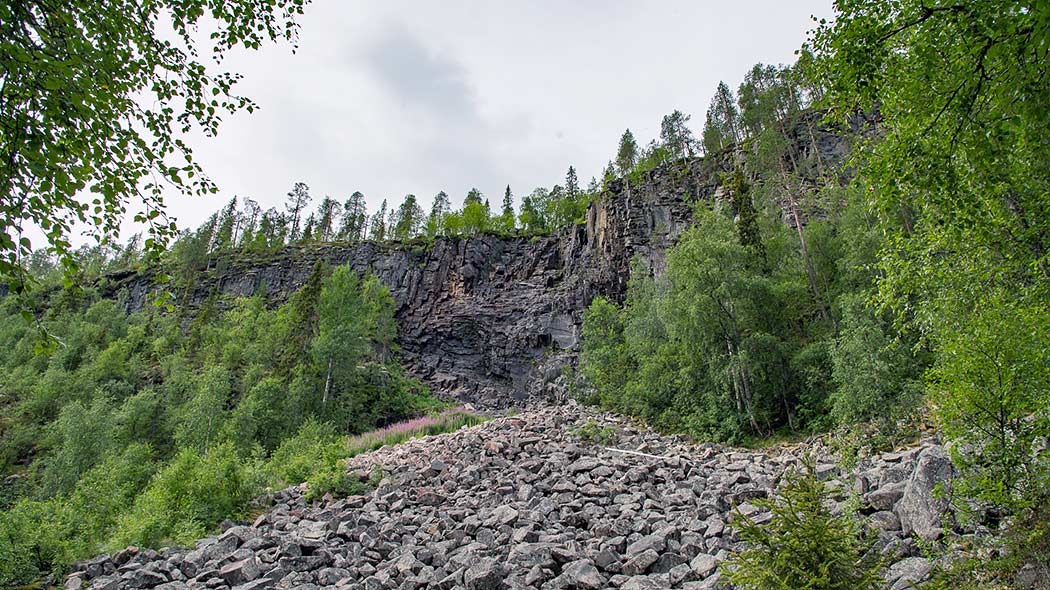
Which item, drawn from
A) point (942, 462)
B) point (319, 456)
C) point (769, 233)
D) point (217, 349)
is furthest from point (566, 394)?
point (942, 462)

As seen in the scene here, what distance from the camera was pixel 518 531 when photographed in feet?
26.7

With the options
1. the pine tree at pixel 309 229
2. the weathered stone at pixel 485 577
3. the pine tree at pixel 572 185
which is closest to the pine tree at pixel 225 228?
the pine tree at pixel 309 229

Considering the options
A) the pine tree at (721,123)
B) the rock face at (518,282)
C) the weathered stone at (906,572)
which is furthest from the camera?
the pine tree at (721,123)

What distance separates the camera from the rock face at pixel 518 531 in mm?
6480

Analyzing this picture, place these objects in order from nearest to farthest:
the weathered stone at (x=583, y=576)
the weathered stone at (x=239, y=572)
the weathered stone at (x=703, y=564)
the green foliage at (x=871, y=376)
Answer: the weathered stone at (x=703, y=564) < the weathered stone at (x=583, y=576) < the weathered stone at (x=239, y=572) < the green foliage at (x=871, y=376)

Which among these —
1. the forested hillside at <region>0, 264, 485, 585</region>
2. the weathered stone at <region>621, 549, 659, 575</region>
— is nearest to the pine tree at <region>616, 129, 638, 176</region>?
the forested hillside at <region>0, 264, 485, 585</region>

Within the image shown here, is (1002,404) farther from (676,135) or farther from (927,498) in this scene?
(676,135)

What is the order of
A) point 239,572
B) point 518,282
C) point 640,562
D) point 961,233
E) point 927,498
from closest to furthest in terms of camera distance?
1. point 961,233
2. point 927,498
3. point 640,562
4. point 239,572
5. point 518,282

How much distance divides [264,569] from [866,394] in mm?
14510

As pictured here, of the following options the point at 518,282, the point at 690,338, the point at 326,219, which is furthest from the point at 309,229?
the point at 690,338

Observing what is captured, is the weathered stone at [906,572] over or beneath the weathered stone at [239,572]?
over

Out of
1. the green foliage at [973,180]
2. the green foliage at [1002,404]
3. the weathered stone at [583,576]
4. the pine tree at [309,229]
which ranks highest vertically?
the pine tree at [309,229]

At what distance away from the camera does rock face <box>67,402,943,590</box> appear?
648 centimetres

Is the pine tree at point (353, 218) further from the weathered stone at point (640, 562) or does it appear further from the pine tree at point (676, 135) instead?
the weathered stone at point (640, 562)
